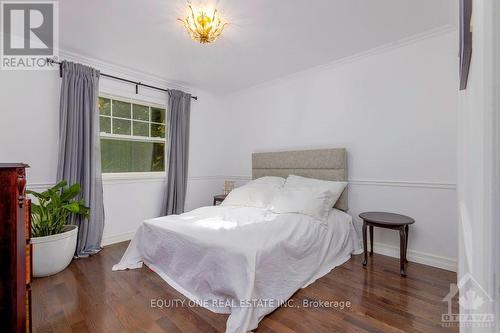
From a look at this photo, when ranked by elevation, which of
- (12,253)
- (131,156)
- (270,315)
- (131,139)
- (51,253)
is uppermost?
(131,139)

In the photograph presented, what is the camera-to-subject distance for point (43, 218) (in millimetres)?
2305

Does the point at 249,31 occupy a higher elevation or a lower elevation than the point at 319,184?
higher

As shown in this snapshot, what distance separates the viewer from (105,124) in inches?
124

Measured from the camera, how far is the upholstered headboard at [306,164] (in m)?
2.94

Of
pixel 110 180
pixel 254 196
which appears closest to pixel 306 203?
pixel 254 196

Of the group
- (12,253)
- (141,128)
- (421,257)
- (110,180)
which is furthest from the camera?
(141,128)

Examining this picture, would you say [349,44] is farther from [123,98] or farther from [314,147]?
[123,98]

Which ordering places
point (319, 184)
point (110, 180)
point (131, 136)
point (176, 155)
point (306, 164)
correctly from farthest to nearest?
1. point (176, 155)
2. point (131, 136)
3. point (306, 164)
4. point (110, 180)
5. point (319, 184)

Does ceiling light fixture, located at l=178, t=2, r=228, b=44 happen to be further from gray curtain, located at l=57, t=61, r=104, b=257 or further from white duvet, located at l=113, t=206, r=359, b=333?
white duvet, located at l=113, t=206, r=359, b=333

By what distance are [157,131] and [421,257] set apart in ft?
12.7

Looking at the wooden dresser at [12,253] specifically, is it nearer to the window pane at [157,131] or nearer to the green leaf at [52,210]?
the green leaf at [52,210]

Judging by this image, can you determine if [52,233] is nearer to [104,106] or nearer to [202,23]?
[104,106]

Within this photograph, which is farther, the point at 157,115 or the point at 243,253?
the point at 157,115

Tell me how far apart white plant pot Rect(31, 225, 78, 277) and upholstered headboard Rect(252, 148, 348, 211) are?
8.43ft
